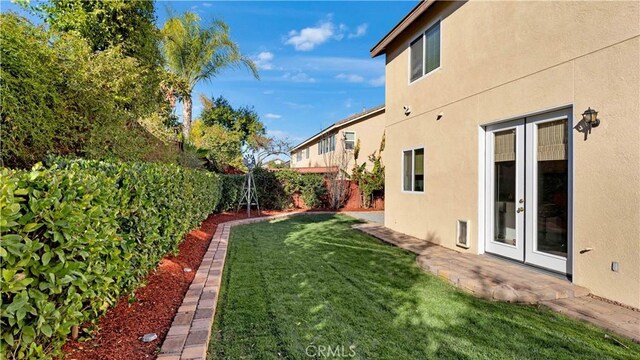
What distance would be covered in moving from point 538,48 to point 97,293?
266 inches

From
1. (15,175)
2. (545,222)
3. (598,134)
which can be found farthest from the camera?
(545,222)

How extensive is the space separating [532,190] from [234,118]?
37796 mm

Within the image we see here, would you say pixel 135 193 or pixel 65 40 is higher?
pixel 65 40

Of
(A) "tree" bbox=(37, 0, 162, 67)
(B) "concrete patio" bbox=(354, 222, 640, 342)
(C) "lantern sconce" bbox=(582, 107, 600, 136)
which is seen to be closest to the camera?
(B) "concrete patio" bbox=(354, 222, 640, 342)

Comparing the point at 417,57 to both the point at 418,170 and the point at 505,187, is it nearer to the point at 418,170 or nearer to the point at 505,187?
the point at 418,170

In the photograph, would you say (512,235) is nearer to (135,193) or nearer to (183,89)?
(135,193)

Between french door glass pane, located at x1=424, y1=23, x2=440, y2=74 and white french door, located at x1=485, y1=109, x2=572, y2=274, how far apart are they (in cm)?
264

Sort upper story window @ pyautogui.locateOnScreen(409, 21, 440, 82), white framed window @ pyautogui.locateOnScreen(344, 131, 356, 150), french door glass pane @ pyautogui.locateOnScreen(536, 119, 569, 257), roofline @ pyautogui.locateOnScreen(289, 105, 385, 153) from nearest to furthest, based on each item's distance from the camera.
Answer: french door glass pane @ pyautogui.locateOnScreen(536, 119, 569, 257) → upper story window @ pyautogui.locateOnScreen(409, 21, 440, 82) → roofline @ pyautogui.locateOnScreen(289, 105, 385, 153) → white framed window @ pyautogui.locateOnScreen(344, 131, 356, 150)

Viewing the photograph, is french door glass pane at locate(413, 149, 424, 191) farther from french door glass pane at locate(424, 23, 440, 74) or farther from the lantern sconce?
the lantern sconce

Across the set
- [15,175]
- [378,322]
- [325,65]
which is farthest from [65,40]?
[325,65]

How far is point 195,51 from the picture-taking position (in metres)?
19.2

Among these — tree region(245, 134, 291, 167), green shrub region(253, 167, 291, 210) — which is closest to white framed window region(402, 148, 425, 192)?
green shrub region(253, 167, 291, 210)

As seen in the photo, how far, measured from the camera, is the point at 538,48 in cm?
544

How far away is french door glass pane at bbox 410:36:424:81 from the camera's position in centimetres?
895
